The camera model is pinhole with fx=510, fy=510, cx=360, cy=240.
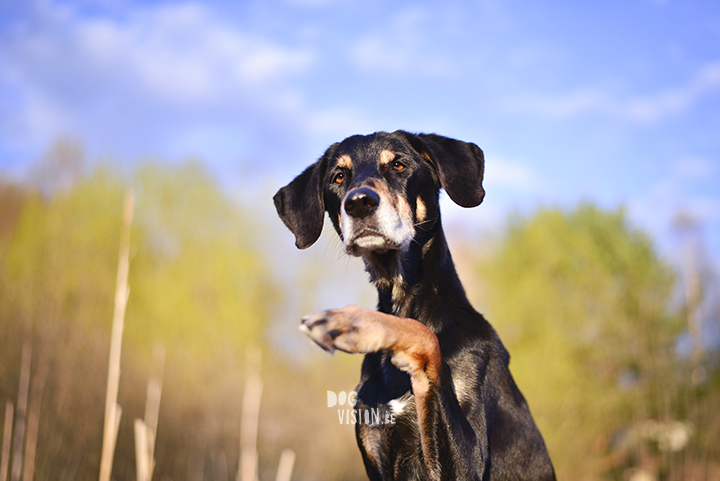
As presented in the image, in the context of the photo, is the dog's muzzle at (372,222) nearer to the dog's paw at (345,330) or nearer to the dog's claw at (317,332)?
the dog's paw at (345,330)

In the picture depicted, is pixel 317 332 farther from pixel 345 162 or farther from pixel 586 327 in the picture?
pixel 586 327

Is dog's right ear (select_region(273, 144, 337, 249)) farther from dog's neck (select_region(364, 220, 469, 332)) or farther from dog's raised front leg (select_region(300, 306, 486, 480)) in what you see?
dog's raised front leg (select_region(300, 306, 486, 480))

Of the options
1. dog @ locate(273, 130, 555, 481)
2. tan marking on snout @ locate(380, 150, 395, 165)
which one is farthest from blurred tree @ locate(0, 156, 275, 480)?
tan marking on snout @ locate(380, 150, 395, 165)

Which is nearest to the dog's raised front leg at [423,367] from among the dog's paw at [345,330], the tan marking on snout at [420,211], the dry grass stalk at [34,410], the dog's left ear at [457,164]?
the dog's paw at [345,330]

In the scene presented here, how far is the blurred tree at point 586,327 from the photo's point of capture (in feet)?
39.2

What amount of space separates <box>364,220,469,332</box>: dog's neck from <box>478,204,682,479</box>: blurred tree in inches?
333

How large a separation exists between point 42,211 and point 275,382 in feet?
38.2

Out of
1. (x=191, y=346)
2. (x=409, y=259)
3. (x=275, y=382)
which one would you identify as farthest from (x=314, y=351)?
(x=409, y=259)

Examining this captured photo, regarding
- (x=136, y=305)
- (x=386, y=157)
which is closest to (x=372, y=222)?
(x=386, y=157)

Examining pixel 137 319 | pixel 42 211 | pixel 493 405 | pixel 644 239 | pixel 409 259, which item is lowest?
pixel 493 405

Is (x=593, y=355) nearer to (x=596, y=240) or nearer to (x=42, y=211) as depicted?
(x=596, y=240)

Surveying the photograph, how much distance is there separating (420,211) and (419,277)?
1.16ft

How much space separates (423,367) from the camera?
71.4 inches

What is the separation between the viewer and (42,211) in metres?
19.0
